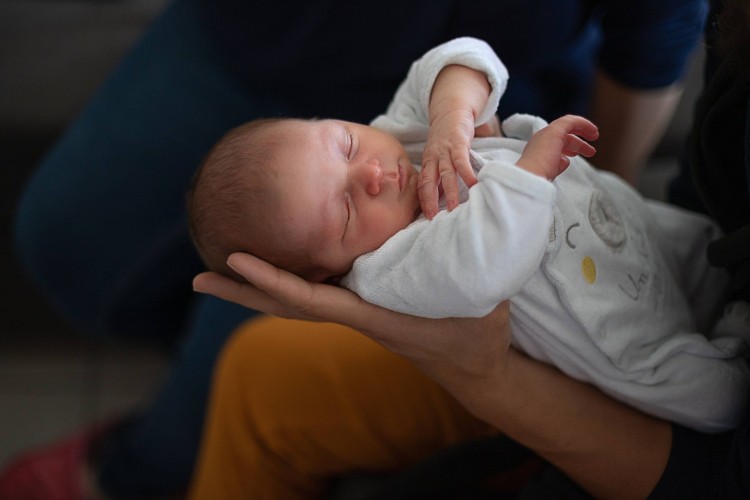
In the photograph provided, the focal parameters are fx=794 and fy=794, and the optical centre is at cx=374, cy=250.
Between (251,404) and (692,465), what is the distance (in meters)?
0.47

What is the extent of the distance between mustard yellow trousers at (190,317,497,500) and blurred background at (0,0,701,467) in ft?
2.18

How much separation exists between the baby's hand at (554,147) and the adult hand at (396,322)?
13cm

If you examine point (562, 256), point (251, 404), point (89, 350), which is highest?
point (562, 256)

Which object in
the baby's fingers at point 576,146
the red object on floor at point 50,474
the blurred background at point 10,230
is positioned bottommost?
the red object on floor at point 50,474

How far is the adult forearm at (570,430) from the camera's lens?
2.40 ft

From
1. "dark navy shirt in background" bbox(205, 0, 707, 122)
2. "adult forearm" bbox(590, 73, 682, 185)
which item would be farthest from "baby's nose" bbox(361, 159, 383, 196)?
"adult forearm" bbox(590, 73, 682, 185)

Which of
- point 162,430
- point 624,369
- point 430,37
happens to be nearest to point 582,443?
point 624,369

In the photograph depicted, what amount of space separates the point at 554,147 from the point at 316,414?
42 cm

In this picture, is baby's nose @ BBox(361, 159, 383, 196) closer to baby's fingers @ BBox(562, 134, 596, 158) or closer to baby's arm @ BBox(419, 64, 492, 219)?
baby's arm @ BBox(419, 64, 492, 219)

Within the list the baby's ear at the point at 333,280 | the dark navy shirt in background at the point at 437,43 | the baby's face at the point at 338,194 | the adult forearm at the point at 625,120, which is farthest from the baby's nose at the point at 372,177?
the adult forearm at the point at 625,120

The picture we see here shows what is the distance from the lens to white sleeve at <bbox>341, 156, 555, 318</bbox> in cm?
57

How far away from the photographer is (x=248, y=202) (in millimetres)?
686

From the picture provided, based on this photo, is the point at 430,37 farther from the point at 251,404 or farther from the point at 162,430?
the point at 162,430

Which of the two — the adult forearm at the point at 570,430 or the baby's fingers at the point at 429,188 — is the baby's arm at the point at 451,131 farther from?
the adult forearm at the point at 570,430
